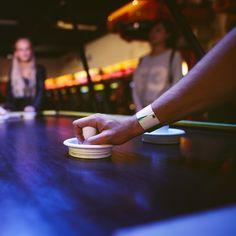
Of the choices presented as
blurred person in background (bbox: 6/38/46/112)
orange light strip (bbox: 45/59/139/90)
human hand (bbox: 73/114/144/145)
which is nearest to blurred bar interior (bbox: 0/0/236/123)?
orange light strip (bbox: 45/59/139/90)

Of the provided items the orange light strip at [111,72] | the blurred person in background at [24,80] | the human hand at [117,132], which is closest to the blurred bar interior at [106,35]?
the orange light strip at [111,72]

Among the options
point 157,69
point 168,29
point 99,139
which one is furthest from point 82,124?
point 168,29

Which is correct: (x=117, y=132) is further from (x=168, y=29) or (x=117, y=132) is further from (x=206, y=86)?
(x=168, y=29)

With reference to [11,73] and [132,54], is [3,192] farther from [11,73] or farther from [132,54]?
[132,54]

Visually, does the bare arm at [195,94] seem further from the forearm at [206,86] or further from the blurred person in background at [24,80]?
the blurred person in background at [24,80]

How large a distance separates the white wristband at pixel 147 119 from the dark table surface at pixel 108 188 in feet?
0.25

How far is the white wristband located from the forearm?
0.08ft

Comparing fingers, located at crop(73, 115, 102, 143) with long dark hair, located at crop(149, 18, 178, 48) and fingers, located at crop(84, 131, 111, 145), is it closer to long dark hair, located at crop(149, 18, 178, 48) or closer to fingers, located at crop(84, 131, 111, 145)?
fingers, located at crop(84, 131, 111, 145)

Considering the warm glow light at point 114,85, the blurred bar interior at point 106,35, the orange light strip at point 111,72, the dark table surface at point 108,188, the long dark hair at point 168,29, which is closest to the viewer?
the dark table surface at point 108,188

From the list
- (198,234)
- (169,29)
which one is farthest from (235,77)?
(169,29)

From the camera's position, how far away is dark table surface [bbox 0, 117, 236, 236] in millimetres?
353

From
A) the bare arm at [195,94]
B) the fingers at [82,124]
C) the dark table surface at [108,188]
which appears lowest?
the dark table surface at [108,188]

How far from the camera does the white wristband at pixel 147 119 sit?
28.2 inches

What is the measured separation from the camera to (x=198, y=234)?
1.00ft
